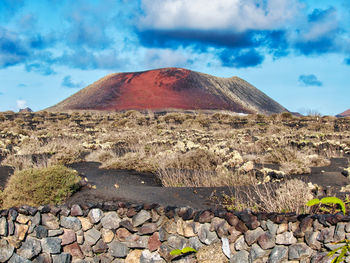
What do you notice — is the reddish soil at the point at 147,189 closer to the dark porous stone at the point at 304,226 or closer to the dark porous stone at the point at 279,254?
the dark porous stone at the point at 279,254

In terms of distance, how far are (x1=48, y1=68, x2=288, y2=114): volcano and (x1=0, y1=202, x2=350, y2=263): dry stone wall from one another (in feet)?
156

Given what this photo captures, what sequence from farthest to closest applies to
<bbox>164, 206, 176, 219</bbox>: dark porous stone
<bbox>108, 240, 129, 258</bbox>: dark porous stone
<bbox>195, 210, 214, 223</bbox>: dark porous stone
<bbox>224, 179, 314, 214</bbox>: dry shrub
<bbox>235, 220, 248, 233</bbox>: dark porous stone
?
<bbox>224, 179, 314, 214</bbox>: dry shrub
<bbox>108, 240, 129, 258</bbox>: dark porous stone
<bbox>164, 206, 176, 219</bbox>: dark porous stone
<bbox>195, 210, 214, 223</bbox>: dark porous stone
<bbox>235, 220, 248, 233</bbox>: dark porous stone

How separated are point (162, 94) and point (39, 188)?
172 feet

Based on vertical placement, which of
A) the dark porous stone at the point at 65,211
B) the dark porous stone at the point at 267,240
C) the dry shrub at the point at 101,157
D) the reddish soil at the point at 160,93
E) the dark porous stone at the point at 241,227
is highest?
the reddish soil at the point at 160,93

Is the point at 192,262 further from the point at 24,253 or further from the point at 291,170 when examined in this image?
the point at 291,170

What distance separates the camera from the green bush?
7.04m

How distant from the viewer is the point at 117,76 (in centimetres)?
6925

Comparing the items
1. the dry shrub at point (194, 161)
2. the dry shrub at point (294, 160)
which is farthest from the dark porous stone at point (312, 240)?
the dry shrub at point (194, 161)

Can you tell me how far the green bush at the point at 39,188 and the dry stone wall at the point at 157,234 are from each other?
1.07 metres

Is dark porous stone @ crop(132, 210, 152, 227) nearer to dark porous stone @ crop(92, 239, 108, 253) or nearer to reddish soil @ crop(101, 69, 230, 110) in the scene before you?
dark porous stone @ crop(92, 239, 108, 253)

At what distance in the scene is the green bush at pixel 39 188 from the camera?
7039 millimetres

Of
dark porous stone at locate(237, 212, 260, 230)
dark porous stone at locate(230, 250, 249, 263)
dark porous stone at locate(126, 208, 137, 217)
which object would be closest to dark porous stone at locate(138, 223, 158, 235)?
dark porous stone at locate(126, 208, 137, 217)

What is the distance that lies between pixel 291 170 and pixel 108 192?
4716mm

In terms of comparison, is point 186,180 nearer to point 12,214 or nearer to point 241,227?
point 241,227
